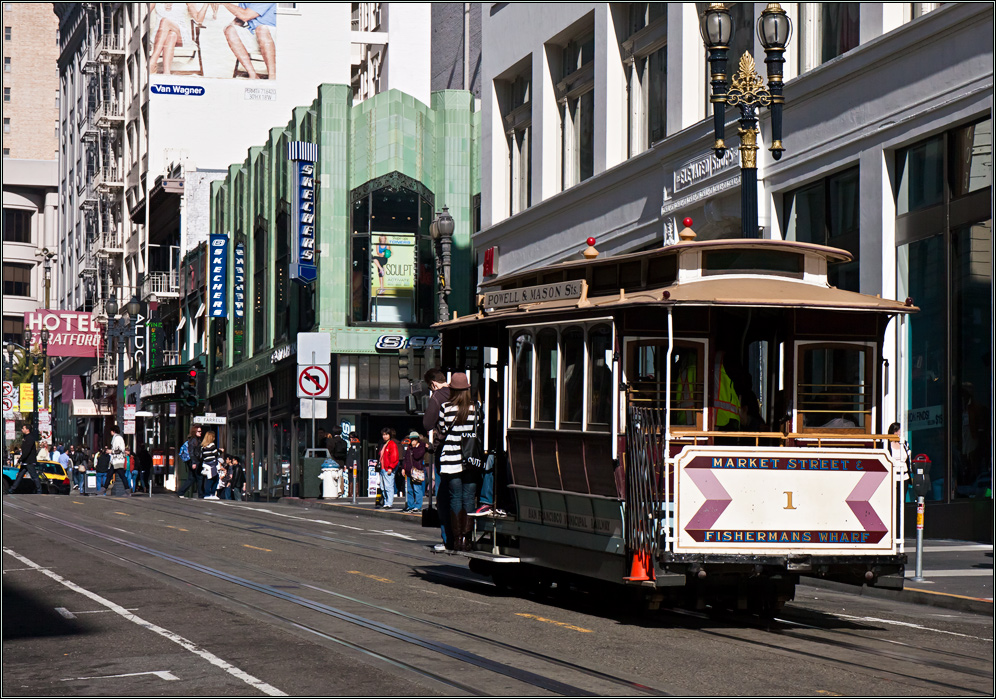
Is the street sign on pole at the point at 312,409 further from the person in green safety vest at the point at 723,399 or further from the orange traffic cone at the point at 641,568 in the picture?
the orange traffic cone at the point at 641,568

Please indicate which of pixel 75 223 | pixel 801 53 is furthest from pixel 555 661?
pixel 75 223

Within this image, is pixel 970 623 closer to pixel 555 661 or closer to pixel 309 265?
pixel 555 661

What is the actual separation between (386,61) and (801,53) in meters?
41.6

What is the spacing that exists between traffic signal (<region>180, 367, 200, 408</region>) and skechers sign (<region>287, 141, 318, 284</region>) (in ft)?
57.7

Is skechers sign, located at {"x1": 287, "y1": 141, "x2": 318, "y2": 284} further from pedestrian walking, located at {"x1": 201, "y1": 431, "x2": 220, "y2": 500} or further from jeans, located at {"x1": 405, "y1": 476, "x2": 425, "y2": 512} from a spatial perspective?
jeans, located at {"x1": 405, "y1": 476, "x2": 425, "y2": 512}

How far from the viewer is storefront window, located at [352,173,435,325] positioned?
1850 inches

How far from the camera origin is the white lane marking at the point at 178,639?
841 cm

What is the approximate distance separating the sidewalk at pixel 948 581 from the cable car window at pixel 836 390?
233cm

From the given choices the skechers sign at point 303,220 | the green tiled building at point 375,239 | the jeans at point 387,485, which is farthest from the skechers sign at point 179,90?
the jeans at point 387,485

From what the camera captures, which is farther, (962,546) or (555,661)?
(962,546)

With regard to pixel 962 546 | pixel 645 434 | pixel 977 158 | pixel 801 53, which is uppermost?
pixel 801 53

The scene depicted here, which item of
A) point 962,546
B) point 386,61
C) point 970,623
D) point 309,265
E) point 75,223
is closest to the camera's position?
point 970,623

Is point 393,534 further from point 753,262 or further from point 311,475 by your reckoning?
point 311,475

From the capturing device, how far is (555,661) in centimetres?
931
